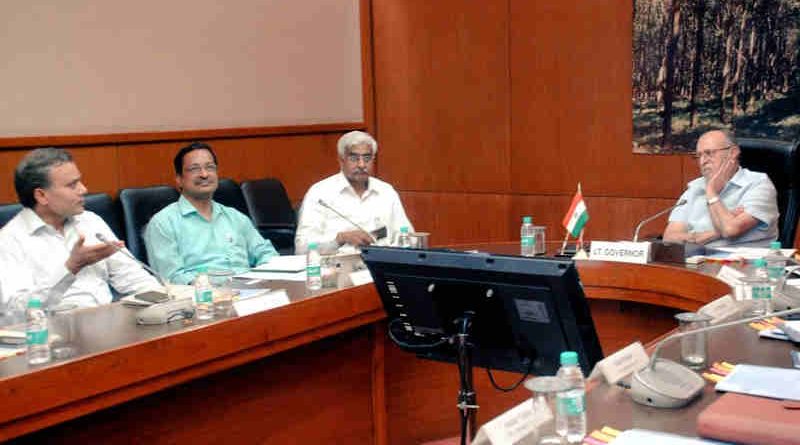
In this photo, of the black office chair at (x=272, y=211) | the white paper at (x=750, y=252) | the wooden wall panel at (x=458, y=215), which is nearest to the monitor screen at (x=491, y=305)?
the white paper at (x=750, y=252)

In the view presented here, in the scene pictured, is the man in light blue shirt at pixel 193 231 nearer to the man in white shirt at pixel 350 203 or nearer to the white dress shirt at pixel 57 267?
the white dress shirt at pixel 57 267

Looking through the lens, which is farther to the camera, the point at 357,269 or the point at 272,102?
the point at 272,102

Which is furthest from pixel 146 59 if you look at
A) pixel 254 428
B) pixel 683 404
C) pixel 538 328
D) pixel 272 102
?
pixel 683 404

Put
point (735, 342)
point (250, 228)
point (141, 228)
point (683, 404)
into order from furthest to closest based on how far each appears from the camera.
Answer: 1. point (141, 228)
2. point (250, 228)
3. point (735, 342)
4. point (683, 404)

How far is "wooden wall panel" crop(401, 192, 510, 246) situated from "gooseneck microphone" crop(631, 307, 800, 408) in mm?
→ 4360

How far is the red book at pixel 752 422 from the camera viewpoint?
1521mm

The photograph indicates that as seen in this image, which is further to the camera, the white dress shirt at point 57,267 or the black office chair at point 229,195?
the black office chair at point 229,195

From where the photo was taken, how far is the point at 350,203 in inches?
167

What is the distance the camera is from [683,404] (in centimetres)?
178

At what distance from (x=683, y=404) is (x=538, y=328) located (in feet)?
1.23

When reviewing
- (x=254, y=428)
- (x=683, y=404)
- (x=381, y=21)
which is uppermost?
(x=381, y=21)

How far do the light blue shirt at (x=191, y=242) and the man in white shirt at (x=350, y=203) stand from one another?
391 mm

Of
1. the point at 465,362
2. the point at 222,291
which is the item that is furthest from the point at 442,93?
the point at 465,362

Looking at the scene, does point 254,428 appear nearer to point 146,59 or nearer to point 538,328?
point 538,328
